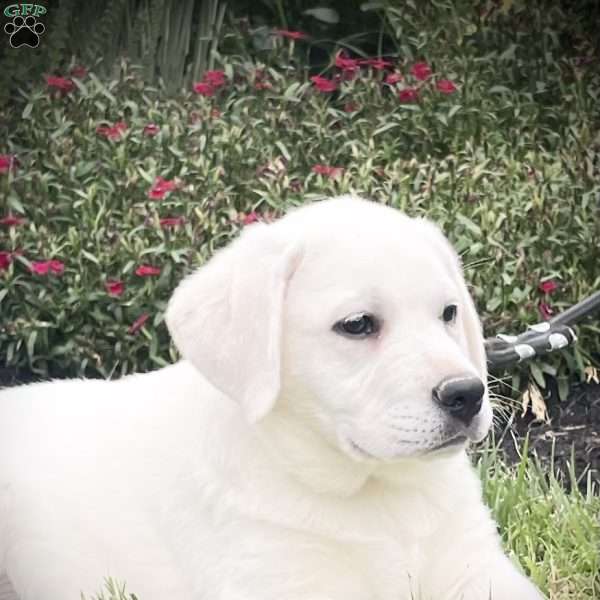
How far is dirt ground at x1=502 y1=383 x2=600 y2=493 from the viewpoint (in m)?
4.97

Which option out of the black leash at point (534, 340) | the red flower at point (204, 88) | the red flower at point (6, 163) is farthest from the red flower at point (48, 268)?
the black leash at point (534, 340)

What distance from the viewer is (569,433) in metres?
5.08

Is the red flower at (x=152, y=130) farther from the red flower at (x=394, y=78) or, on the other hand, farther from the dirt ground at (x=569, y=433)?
the dirt ground at (x=569, y=433)

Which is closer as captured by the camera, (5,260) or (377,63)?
(5,260)

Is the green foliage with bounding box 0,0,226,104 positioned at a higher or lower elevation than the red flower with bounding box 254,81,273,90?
higher

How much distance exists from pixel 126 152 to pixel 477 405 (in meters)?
2.83

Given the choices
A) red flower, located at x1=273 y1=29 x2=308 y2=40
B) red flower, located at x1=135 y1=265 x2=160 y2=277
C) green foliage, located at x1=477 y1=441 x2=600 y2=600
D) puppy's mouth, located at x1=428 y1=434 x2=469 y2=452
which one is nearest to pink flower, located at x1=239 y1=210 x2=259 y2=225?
red flower, located at x1=135 y1=265 x2=160 y2=277

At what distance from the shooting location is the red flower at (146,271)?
16.3 ft

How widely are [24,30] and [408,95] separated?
5.89ft

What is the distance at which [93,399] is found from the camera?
11.7 ft

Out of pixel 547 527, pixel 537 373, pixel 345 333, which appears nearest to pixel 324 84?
pixel 537 373

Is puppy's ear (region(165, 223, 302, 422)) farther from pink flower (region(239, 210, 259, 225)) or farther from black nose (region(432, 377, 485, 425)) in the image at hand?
pink flower (region(239, 210, 259, 225))

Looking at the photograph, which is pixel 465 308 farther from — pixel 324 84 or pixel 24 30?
pixel 324 84

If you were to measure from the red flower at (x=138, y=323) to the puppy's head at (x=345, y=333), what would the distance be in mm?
1709
